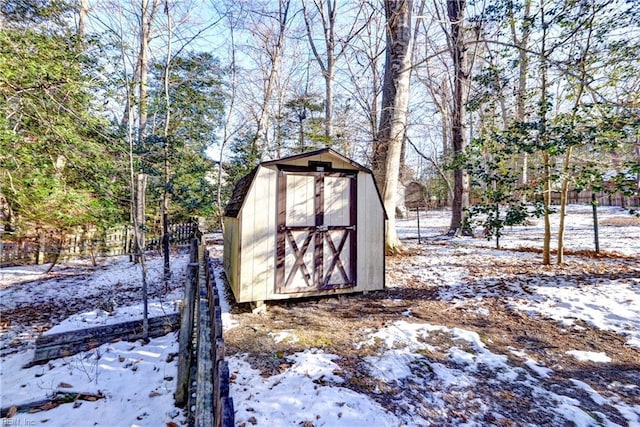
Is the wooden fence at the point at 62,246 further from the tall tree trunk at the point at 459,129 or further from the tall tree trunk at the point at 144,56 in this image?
the tall tree trunk at the point at 459,129

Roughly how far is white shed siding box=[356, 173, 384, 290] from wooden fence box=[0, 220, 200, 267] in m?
5.31

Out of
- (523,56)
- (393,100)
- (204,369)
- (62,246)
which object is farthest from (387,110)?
(62,246)

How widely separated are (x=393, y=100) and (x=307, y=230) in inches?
181

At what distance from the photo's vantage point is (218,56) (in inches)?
481

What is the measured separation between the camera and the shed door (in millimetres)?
4660

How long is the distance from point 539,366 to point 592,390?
0.42 meters

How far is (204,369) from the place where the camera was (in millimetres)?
1774

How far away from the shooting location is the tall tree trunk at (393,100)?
7.17 m

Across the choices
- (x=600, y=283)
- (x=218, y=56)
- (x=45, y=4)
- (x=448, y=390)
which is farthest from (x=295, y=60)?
(x=448, y=390)

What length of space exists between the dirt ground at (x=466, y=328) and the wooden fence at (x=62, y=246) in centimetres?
544

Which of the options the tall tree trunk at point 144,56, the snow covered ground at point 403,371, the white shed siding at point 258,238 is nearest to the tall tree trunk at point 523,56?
the snow covered ground at point 403,371

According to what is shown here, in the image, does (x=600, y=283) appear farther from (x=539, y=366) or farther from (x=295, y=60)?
(x=295, y=60)

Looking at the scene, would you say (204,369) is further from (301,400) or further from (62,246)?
(62,246)

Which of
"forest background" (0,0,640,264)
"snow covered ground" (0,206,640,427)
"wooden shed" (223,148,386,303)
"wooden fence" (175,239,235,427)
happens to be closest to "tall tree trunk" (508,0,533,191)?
"forest background" (0,0,640,264)
